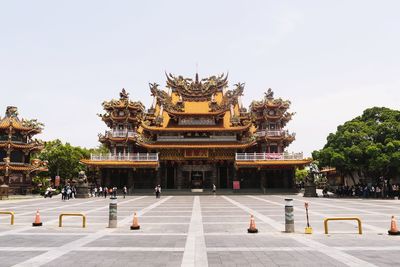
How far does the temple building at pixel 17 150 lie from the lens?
4947 cm

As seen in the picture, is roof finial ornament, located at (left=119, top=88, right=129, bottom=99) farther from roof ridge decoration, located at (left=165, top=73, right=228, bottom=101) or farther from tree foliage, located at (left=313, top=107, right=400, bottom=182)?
tree foliage, located at (left=313, top=107, right=400, bottom=182)

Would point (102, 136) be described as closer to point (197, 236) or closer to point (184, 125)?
point (184, 125)

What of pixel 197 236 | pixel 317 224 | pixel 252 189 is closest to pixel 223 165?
pixel 252 189

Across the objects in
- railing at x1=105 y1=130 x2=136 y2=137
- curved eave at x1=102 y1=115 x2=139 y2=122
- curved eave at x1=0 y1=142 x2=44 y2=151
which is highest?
curved eave at x1=102 y1=115 x2=139 y2=122

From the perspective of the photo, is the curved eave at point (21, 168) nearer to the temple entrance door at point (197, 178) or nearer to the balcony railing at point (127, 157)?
the balcony railing at point (127, 157)

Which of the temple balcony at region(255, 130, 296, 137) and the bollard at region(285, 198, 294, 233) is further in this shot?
the temple balcony at region(255, 130, 296, 137)

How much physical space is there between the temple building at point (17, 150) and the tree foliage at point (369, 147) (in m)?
42.9

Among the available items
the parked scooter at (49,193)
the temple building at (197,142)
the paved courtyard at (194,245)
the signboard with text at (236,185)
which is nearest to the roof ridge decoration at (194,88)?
the temple building at (197,142)

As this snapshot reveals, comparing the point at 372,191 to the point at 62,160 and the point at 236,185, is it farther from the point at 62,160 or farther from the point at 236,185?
the point at 62,160

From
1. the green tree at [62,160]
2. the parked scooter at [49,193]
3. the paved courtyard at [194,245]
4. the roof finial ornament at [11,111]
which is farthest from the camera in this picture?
the green tree at [62,160]

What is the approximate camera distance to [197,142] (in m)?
49.8

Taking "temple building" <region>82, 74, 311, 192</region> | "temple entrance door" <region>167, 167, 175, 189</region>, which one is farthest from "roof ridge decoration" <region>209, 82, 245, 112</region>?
"temple entrance door" <region>167, 167, 175, 189</region>

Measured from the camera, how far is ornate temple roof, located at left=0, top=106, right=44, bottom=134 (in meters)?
51.2

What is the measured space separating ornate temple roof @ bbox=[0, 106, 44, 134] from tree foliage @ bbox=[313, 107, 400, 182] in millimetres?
43047
